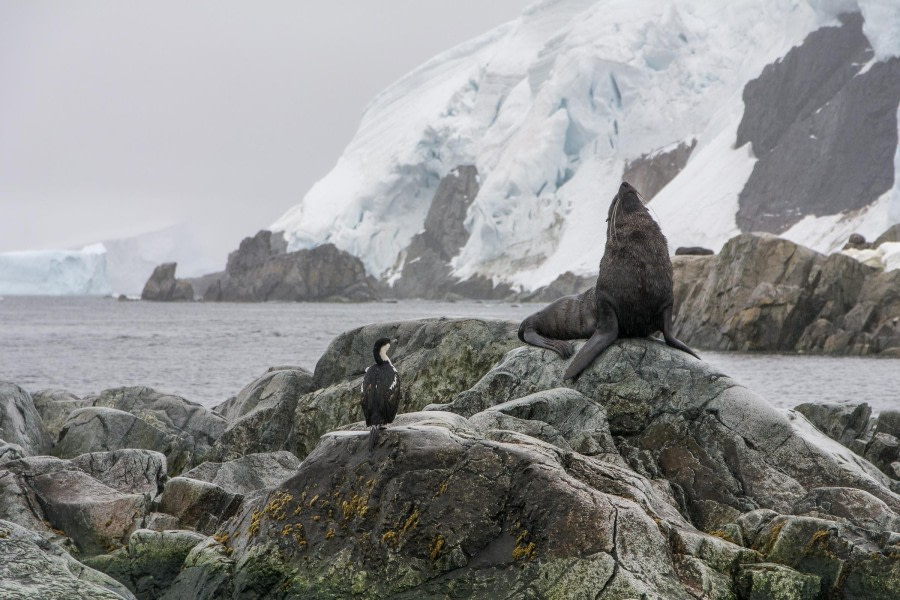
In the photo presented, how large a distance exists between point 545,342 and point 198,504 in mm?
3883

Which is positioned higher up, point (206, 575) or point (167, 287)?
point (167, 287)

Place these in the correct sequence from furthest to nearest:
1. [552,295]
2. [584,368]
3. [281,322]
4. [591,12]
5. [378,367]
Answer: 1. [591,12]
2. [552,295]
3. [281,322]
4. [584,368]
5. [378,367]

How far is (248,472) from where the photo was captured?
1093 cm

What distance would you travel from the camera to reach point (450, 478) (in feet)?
23.2

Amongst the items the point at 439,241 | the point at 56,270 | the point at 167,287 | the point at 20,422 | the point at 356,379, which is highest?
the point at 439,241

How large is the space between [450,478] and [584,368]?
318 cm

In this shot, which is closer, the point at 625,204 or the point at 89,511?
the point at 89,511

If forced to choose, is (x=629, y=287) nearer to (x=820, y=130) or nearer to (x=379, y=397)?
(x=379, y=397)

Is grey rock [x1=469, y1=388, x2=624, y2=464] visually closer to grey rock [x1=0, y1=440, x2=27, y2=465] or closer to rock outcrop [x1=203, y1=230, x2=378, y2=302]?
grey rock [x1=0, y1=440, x2=27, y2=465]

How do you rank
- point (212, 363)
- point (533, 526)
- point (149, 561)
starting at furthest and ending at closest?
point (212, 363), point (149, 561), point (533, 526)

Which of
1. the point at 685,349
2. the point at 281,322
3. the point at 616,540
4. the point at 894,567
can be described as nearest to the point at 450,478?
the point at 616,540

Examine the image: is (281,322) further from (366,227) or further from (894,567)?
(894,567)

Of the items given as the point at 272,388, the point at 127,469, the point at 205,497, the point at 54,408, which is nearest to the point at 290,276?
the point at 54,408

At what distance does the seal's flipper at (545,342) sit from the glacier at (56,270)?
113 metres
